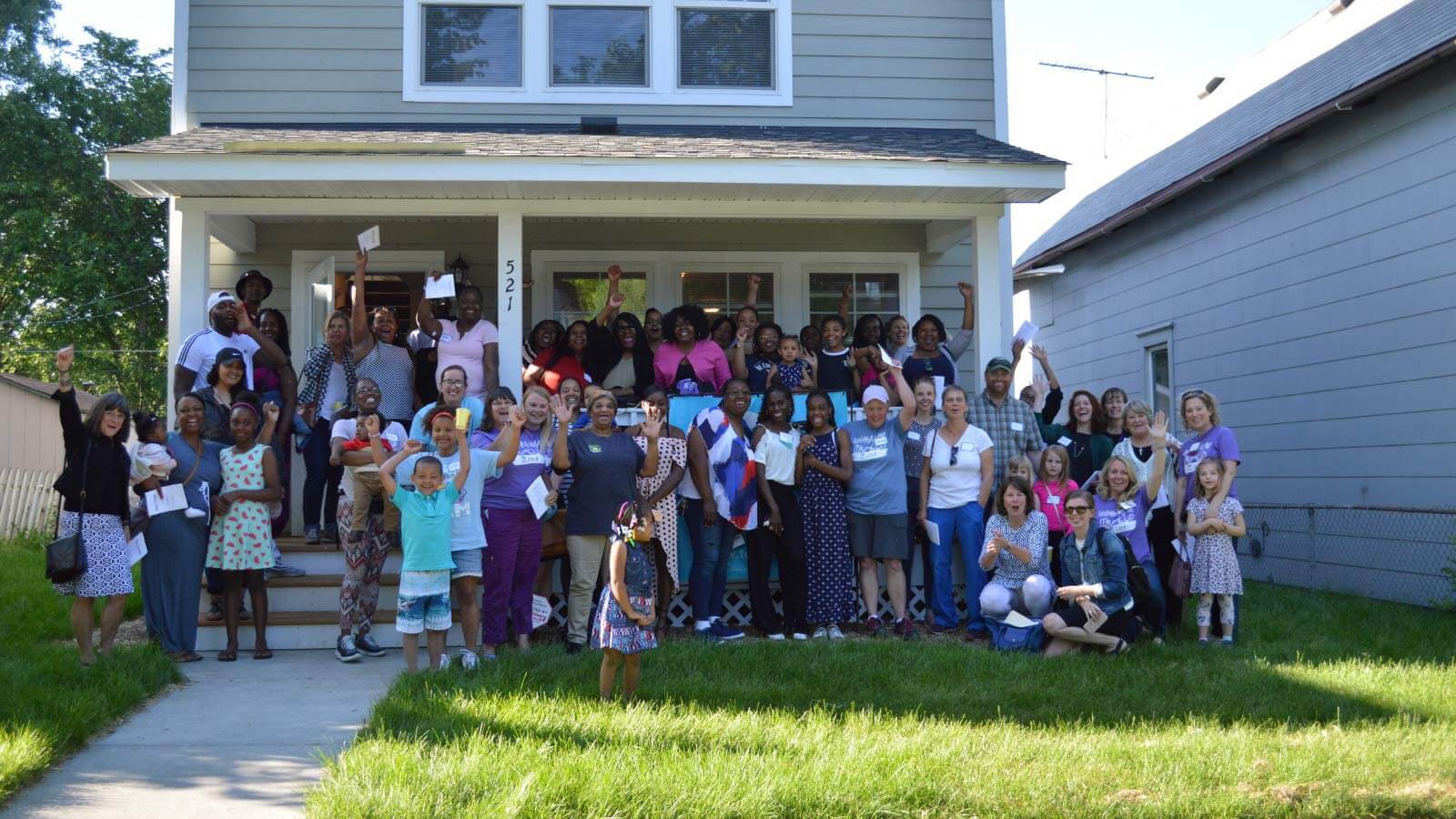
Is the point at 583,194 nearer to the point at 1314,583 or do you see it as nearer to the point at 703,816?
the point at 703,816

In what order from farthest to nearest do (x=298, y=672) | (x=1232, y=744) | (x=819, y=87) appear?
(x=819, y=87), (x=298, y=672), (x=1232, y=744)

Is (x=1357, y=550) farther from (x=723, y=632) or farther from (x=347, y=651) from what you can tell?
(x=347, y=651)

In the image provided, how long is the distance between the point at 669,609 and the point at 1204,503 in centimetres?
369

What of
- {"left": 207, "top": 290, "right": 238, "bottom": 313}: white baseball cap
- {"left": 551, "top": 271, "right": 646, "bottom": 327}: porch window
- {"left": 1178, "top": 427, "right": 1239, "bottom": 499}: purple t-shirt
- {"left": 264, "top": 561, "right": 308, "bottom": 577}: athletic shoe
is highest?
{"left": 551, "top": 271, "right": 646, "bottom": 327}: porch window

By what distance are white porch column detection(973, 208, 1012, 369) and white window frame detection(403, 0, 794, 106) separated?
2469mm

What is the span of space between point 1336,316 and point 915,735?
8.05 metres

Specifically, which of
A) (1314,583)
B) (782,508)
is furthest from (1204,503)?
(1314,583)

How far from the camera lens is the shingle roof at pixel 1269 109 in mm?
11164

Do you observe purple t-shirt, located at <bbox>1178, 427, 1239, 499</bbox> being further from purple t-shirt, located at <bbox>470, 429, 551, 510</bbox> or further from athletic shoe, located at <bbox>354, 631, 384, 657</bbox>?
athletic shoe, located at <bbox>354, 631, 384, 657</bbox>

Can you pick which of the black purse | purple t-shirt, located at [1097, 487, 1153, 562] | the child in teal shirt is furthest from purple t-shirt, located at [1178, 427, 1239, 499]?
the black purse

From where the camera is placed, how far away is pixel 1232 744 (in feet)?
18.2

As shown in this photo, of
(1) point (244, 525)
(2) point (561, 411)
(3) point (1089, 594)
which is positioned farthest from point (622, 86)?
(3) point (1089, 594)

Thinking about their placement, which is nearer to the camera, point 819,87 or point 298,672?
point 298,672

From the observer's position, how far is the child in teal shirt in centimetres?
708
